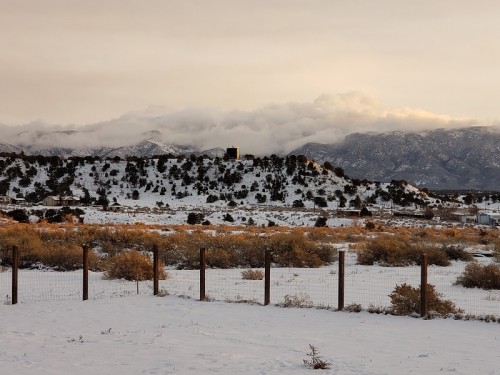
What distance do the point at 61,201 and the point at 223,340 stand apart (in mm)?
73329

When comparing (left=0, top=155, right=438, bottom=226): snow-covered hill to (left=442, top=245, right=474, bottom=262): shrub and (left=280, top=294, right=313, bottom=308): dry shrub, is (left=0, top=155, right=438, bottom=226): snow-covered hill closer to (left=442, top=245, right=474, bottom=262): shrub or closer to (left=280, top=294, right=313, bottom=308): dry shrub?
(left=442, top=245, right=474, bottom=262): shrub

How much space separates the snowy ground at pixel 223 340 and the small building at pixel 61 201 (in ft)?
221

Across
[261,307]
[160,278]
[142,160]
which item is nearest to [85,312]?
[261,307]

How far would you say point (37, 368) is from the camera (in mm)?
10398

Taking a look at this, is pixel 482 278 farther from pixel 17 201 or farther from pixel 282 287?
pixel 17 201

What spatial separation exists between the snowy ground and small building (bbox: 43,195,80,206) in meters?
67.4

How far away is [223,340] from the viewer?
13.0m

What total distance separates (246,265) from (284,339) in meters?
16.3

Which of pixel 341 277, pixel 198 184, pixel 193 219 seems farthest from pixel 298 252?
pixel 198 184

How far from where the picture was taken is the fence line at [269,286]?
58.0 ft

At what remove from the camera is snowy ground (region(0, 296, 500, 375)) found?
10750mm

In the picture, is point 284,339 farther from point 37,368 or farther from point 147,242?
point 147,242

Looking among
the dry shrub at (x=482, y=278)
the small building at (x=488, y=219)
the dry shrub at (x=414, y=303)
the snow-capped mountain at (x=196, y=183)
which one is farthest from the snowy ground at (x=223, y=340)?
the snow-capped mountain at (x=196, y=183)

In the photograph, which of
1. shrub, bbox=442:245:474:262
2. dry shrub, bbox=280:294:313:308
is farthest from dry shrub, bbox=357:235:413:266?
dry shrub, bbox=280:294:313:308
